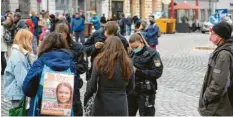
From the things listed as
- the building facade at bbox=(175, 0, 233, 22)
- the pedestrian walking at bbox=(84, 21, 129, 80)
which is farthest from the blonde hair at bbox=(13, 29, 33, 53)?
the building facade at bbox=(175, 0, 233, 22)

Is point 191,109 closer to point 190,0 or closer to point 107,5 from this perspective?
point 107,5

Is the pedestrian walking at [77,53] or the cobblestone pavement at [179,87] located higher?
the pedestrian walking at [77,53]

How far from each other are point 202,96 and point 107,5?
147 feet

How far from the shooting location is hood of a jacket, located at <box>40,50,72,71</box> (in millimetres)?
5441

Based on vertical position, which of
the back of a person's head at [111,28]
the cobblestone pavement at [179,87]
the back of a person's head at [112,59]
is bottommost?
the cobblestone pavement at [179,87]

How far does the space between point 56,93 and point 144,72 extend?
75.1 inches

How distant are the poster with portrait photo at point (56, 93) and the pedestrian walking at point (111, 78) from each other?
1.18 feet

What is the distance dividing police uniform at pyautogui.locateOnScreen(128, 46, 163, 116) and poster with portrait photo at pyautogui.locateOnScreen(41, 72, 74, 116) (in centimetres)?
175

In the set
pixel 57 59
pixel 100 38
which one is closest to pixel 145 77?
pixel 100 38

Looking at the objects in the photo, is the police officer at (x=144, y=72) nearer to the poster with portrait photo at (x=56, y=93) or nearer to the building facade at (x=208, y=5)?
the poster with portrait photo at (x=56, y=93)

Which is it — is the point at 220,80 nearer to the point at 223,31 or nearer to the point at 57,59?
the point at 223,31

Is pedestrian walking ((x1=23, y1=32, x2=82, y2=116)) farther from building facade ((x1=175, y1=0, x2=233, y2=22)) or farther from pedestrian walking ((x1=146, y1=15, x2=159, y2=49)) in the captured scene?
building facade ((x1=175, y1=0, x2=233, y2=22))

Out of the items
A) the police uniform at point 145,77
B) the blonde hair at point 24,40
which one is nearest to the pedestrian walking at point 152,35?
the police uniform at point 145,77

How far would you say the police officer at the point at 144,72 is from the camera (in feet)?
23.2
